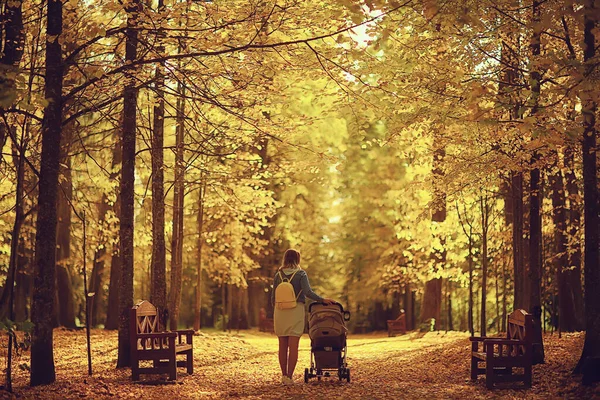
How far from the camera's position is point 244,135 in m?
13.6

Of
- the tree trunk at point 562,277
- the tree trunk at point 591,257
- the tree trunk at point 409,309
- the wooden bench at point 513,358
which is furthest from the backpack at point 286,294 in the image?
the tree trunk at point 409,309

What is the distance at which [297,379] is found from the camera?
11.4 m

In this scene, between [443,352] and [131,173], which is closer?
[131,173]

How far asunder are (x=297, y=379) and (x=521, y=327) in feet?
11.4

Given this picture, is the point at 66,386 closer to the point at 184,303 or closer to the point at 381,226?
the point at 381,226

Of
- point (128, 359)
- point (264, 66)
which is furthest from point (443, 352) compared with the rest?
point (264, 66)

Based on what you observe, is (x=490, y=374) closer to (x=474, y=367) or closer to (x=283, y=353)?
(x=474, y=367)

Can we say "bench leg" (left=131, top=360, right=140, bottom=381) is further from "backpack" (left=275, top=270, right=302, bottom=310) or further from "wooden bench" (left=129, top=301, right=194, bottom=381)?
"backpack" (left=275, top=270, right=302, bottom=310)

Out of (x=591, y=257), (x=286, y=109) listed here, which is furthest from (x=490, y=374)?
(x=286, y=109)

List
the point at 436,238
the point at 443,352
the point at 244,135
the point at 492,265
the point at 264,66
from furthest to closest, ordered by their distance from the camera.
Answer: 1. the point at 492,265
2. the point at 436,238
3. the point at 443,352
4. the point at 244,135
5. the point at 264,66

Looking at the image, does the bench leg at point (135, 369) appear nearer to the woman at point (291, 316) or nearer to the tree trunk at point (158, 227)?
the woman at point (291, 316)

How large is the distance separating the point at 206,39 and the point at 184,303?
130 ft

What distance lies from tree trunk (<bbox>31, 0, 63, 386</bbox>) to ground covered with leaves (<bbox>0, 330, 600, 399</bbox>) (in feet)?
1.38

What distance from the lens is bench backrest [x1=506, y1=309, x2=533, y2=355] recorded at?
1002 centimetres
